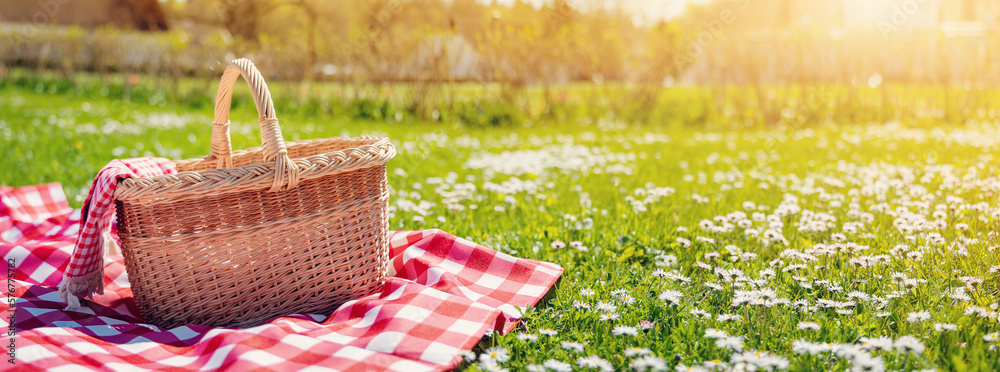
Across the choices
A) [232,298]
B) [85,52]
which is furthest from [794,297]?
[85,52]

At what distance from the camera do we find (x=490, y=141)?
21.9 feet

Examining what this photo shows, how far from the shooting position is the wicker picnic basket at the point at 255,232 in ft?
6.06

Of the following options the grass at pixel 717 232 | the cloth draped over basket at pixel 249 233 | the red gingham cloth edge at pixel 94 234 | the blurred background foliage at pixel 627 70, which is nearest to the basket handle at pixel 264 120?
the cloth draped over basket at pixel 249 233

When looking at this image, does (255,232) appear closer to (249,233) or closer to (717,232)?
(249,233)

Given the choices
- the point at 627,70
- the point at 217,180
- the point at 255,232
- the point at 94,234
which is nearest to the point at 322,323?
the point at 255,232

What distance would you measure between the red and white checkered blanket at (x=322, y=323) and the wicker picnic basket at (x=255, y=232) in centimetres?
9

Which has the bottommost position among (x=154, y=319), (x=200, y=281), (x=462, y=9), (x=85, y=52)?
(x=154, y=319)

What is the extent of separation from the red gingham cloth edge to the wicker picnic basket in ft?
0.16

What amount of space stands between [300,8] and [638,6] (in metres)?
11.6

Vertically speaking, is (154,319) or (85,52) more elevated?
(85,52)

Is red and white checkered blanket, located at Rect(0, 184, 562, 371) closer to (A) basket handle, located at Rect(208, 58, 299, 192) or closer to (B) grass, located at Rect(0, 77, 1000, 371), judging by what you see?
(B) grass, located at Rect(0, 77, 1000, 371)

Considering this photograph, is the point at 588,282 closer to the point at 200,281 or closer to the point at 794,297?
the point at 794,297

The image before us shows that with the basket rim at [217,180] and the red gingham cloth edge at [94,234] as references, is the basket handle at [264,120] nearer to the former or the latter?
the basket rim at [217,180]

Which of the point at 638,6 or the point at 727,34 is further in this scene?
the point at 638,6
